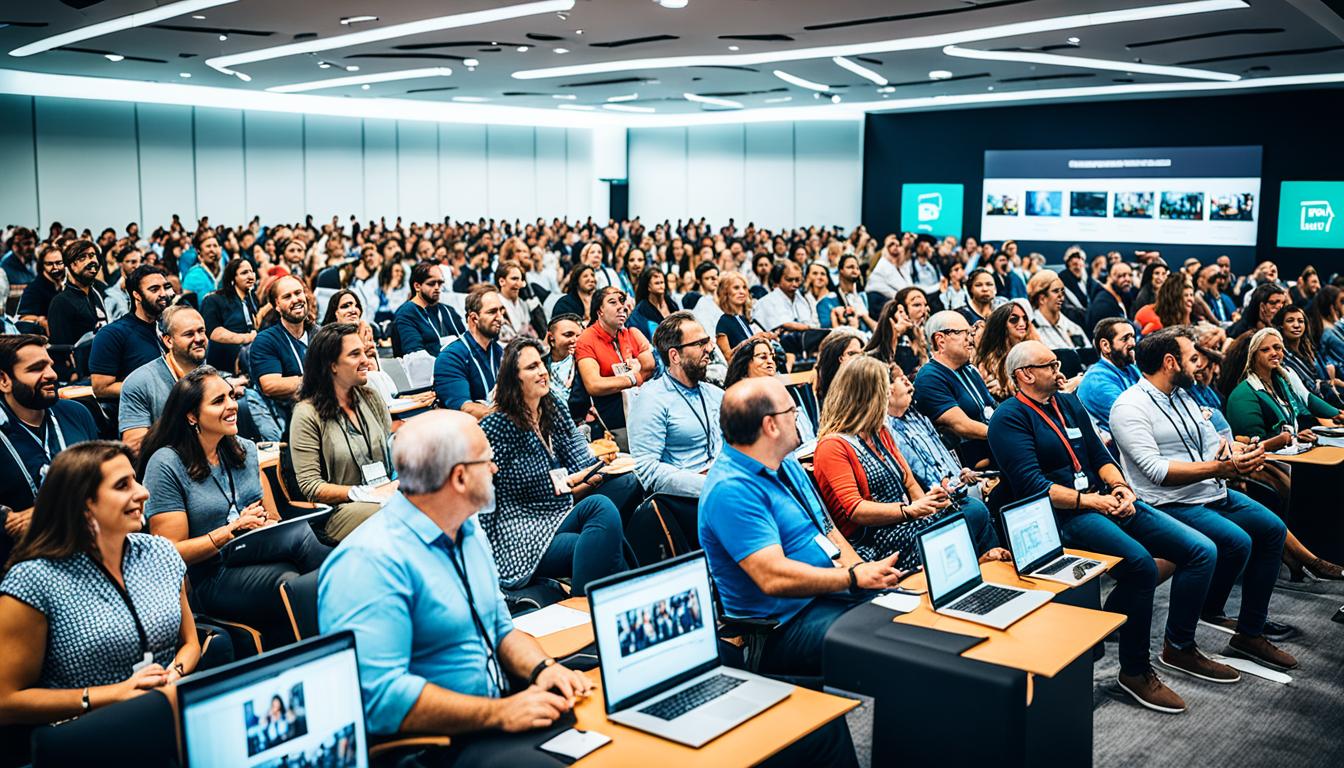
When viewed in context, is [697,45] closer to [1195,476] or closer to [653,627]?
[1195,476]

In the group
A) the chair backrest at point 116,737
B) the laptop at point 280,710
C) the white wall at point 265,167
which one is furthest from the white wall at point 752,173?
the laptop at point 280,710

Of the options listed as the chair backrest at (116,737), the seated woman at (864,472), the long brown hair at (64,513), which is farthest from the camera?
the seated woman at (864,472)

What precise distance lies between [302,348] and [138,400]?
1.18 metres

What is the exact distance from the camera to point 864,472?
153 inches

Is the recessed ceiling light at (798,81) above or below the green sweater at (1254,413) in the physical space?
above

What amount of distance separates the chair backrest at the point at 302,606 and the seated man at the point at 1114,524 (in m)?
2.69

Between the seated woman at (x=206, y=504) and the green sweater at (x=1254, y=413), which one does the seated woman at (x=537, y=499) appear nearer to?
the seated woman at (x=206, y=504)

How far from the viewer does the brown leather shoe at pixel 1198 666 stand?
4.30 m

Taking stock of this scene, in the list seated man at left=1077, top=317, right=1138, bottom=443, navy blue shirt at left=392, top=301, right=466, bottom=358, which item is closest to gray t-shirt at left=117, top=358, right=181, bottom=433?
navy blue shirt at left=392, top=301, right=466, bottom=358

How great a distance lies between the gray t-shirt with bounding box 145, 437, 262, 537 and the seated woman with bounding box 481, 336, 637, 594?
866mm

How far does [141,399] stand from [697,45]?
8926 millimetres

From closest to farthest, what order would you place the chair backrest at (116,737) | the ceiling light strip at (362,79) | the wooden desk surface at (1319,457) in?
the chair backrest at (116,737)
the wooden desk surface at (1319,457)
the ceiling light strip at (362,79)

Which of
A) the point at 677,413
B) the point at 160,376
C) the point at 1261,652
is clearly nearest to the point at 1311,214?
the point at 1261,652

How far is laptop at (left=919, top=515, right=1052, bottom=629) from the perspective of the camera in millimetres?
3014
